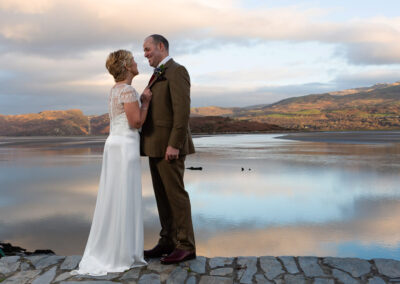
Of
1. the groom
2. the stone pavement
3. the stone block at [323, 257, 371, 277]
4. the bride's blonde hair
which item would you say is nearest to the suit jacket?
the groom

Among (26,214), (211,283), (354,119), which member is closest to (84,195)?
(26,214)

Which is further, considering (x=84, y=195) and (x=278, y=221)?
(x=84, y=195)

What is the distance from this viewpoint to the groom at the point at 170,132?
368cm

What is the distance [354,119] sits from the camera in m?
87.0

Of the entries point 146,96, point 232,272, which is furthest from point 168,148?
point 232,272

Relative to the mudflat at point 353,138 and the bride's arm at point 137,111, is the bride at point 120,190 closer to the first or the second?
the bride's arm at point 137,111

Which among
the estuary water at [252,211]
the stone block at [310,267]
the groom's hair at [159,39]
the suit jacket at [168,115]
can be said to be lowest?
the estuary water at [252,211]

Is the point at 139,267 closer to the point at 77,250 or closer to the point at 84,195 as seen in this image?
the point at 77,250

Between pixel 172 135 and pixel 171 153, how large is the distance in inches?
7.4

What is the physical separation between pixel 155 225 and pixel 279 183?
4524 mm

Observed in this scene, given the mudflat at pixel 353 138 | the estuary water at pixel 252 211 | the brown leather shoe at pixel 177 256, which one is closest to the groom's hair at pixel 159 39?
the brown leather shoe at pixel 177 256

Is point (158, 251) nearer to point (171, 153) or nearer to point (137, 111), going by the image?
point (171, 153)

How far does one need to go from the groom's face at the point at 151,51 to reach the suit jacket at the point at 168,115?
0.13 m

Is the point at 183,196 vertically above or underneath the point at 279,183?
above
